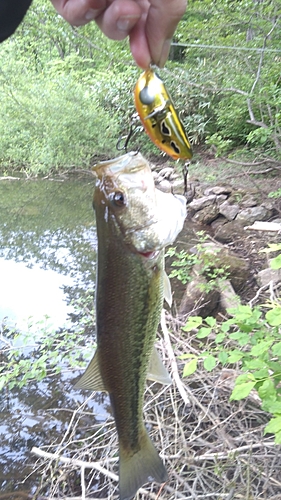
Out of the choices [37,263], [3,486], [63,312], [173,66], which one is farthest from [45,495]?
[173,66]

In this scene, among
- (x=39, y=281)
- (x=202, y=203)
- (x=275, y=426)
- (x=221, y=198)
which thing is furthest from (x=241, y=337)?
(x=221, y=198)

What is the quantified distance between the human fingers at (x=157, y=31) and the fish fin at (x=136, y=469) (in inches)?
47.7

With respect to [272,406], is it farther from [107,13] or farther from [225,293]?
[225,293]

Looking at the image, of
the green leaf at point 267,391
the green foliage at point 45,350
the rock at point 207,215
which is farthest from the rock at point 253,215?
the green leaf at point 267,391

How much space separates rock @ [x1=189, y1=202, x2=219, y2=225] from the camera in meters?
7.80

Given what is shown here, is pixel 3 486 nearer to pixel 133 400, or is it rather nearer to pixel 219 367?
pixel 219 367

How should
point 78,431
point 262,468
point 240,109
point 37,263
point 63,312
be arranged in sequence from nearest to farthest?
1. point 262,468
2. point 78,431
3. point 63,312
4. point 37,263
5. point 240,109

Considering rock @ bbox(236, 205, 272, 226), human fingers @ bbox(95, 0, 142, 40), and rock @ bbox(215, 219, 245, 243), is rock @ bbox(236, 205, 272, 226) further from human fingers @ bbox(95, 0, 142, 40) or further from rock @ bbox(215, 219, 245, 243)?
human fingers @ bbox(95, 0, 142, 40)

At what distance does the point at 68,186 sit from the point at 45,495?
9860 millimetres

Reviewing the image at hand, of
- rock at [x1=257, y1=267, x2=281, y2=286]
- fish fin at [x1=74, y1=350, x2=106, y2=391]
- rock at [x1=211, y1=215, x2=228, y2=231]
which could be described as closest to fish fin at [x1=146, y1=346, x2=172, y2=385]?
fish fin at [x1=74, y1=350, x2=106, y2=391]

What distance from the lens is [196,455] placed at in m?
2.65

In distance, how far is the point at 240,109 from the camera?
9117 mm

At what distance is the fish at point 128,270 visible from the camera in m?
1.15

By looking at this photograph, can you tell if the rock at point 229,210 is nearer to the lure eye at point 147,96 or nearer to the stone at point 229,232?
the stone at point 229,232
